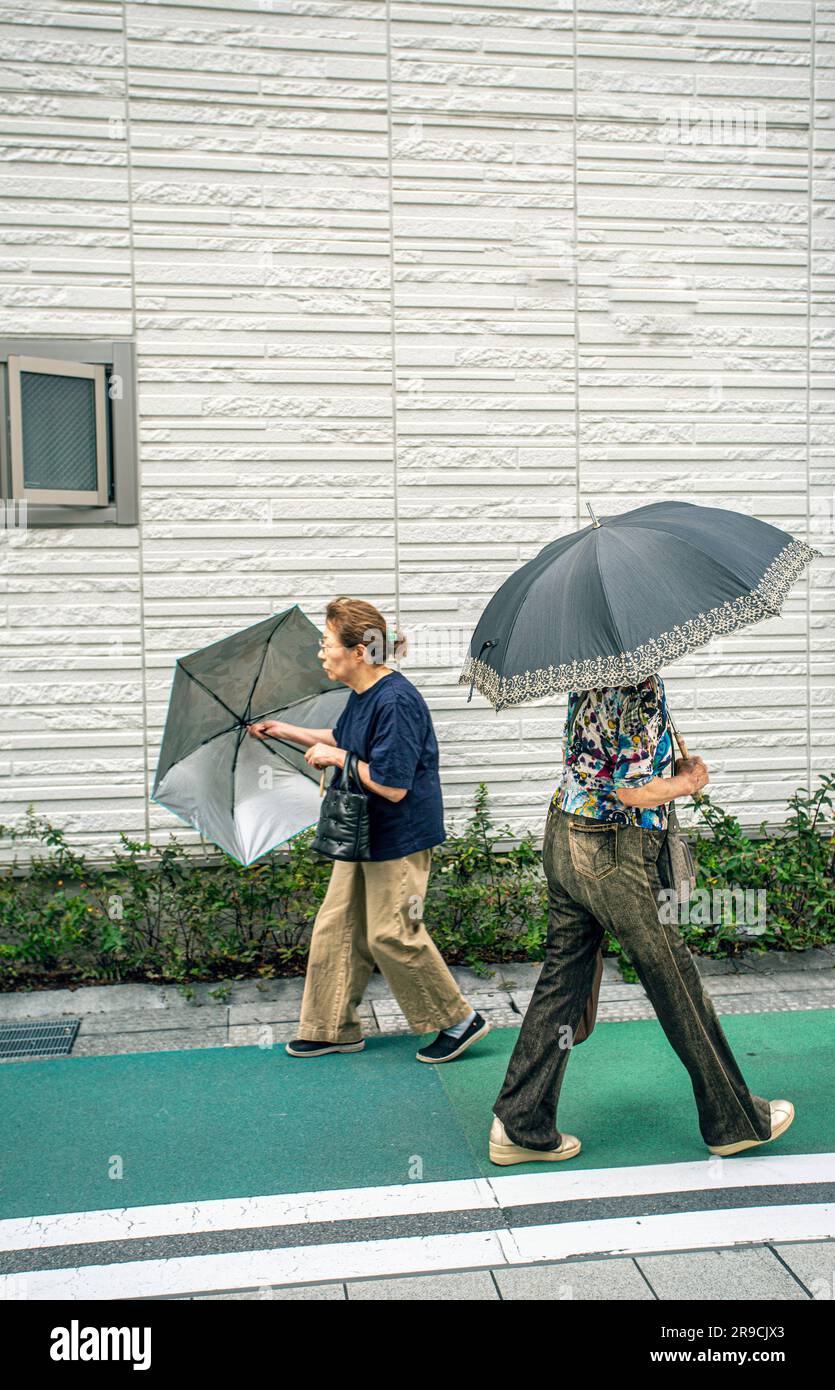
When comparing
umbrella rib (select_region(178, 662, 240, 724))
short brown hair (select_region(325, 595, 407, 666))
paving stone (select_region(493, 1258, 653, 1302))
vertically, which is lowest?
paving stone (select_region(493, 1258, 653, 1302))

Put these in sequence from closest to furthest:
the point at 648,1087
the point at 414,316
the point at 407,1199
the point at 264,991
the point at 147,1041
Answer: the point at 407,1199 → the point at 648,1087 → the point at 147,1041 → the point at 264,991 → the point at 414,316

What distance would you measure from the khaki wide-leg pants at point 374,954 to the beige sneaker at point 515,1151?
89cm

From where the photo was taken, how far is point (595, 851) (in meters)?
4.09

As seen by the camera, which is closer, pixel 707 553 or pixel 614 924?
pixel 707 553

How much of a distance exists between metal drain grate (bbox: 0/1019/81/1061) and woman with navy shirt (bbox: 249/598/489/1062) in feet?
3.51

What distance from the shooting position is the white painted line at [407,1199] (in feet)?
12.8

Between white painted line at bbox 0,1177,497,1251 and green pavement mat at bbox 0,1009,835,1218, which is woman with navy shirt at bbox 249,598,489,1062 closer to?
green pavement mat at bbox 0,1009,835,1218

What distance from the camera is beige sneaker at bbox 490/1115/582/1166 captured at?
428 centimetres

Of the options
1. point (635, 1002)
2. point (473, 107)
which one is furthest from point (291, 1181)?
point (473, 107)

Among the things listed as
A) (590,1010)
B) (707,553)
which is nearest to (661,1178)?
(590,1010)

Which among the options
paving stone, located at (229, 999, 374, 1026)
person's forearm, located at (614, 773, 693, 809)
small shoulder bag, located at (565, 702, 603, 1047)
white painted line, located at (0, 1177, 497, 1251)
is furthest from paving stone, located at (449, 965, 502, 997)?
person's forearm, located at (614, 773, 693, 809)

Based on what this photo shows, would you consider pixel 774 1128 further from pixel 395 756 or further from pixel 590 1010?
pixel 395 756

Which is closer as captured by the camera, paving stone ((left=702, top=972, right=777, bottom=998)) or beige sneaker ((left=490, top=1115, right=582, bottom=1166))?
beige sneaker ((left=490, top=1115, right=582, bottom=1166))

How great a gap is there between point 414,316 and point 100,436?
71.7 inches
